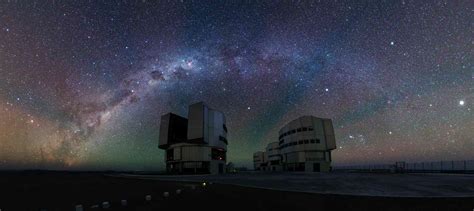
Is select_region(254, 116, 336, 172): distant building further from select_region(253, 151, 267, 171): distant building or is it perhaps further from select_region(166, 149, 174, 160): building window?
select_region(253, 151, 267, 171): distant building

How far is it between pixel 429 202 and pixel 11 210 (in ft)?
66.0

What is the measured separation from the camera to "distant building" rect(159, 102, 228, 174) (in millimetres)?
70062

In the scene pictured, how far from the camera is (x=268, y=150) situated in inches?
5404

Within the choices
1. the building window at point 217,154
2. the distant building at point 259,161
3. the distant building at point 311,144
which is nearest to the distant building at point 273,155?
the distant building at point 259,161

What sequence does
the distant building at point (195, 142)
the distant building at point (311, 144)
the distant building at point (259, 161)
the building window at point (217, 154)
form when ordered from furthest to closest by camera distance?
1. the distant building at point (259, 161)
2. the distant building at point (311, 144)
3. the building window at point (217, 154)
4. the distant building at point (195, 142)

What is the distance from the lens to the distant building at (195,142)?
7006 centimetres

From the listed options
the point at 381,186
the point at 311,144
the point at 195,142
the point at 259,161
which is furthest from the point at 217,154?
the point at 259,161

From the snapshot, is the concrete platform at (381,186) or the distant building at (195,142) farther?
the distant building at (195,142)

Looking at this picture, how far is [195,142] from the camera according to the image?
2766 inches

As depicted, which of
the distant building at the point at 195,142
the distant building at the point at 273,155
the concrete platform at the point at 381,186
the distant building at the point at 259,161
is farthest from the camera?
the distant building at the point at 259,161

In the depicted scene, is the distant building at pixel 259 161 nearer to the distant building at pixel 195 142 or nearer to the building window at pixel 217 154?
the building window at pixel 217 154

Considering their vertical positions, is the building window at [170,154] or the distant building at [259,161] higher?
the building window at [170,154]

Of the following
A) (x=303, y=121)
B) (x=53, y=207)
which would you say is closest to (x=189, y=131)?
(x=303, y=121)

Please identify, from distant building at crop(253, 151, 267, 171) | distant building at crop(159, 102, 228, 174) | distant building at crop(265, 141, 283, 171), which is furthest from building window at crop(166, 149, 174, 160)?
distant building at crop(253, 151, 267, 171)
